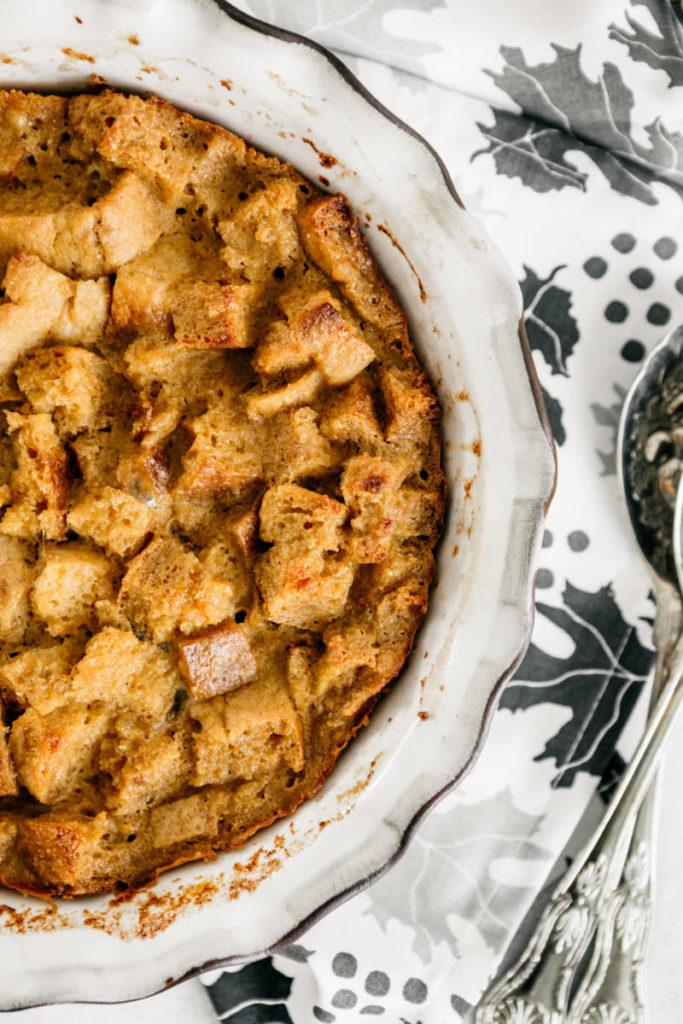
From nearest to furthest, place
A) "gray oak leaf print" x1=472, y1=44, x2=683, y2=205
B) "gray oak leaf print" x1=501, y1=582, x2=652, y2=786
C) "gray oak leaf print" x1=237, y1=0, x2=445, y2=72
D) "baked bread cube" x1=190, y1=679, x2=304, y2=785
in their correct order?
1. "baked bread cube" x1=190, y1=679, x2=304, y2=785
2. "gray oak leaf print" x1=237, y1=0, x2=445, y2=72
3. "gray oak leaf print" x1=472, y1=44, x2=683, y2=205
4. "gray oak leaf print" x1=501, y1=582, x2=652, y2=786

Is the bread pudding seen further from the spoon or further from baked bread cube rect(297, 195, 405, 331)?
the spoon

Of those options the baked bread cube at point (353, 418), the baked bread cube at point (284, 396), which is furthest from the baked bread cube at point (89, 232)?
the baked bread cube at point (353, 418)

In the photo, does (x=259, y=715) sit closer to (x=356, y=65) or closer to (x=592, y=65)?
(x=356, y=65)

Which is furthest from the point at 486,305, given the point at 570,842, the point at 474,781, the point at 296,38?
the point at 570,842

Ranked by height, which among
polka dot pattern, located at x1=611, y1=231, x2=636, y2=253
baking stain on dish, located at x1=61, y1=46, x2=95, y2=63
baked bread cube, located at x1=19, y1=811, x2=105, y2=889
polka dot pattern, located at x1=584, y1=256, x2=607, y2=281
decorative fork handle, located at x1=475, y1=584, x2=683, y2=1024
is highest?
baking stain on dish, located at x1=61, y1=46, x2=95, y2=63

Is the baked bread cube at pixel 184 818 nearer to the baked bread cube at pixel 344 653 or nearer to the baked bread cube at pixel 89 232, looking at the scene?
the baked bread cube at pixel 344 653

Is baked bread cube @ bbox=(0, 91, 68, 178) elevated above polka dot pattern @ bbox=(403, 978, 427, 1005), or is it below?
above

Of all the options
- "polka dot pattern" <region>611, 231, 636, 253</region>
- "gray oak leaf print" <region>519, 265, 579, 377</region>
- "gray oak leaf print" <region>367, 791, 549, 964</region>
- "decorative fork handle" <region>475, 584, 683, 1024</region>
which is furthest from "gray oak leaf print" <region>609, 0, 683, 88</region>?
"gray oak leaf print" <region>367, 791, 549, 964</region>
